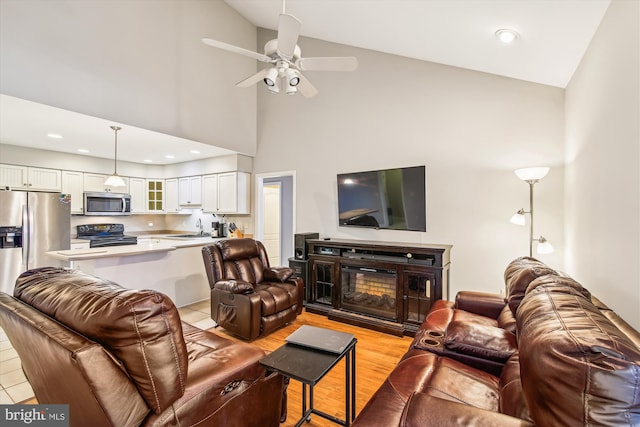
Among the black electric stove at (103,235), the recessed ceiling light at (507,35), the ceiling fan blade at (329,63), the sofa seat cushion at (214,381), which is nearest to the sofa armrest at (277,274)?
the sofa seat cushion at (214,381)

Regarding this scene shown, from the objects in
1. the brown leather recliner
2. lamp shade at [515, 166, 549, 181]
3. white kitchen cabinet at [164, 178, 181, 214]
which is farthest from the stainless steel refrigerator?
lamp shade at [515, 166, 549, 181]

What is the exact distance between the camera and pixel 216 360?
5.31ft

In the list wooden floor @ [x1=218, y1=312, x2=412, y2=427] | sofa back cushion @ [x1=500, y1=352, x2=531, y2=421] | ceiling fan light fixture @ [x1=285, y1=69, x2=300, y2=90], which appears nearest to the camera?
sofa back cushion @ [x1=500, y1=352, x2=531, y2=421]

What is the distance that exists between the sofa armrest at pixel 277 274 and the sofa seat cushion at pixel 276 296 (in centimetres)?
7

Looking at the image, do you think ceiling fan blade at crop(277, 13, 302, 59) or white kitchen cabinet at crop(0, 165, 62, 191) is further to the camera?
white kitchen cabinet at crop(0, 165, 62, 191)

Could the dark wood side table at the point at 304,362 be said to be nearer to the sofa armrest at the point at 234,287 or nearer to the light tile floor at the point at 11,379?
the sofa armrest at the point at 234,287

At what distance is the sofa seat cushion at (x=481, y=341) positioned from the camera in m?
1.62

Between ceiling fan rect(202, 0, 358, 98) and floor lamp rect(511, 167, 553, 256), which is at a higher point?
ceiling fan rect(202, 0, 358, 98)

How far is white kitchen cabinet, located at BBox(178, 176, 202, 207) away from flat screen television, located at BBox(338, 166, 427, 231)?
9.72 ft

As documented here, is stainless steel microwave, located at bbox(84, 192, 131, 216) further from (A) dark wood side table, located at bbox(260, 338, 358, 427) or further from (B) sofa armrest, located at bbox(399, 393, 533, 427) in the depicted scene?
(B) sofa armrest, located at bbox(399, 393, 533, 427)

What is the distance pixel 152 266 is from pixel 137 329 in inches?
120

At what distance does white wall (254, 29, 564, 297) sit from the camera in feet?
10.1

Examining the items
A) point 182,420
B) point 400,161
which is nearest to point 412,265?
point 400,161

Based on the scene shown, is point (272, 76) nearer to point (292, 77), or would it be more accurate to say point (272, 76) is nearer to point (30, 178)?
point (292, 77)
